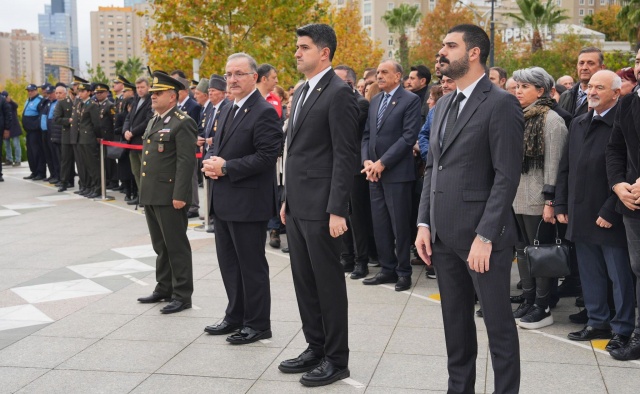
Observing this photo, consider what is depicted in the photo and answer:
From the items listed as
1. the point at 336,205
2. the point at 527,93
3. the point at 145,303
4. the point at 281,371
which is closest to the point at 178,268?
the point at 145,303

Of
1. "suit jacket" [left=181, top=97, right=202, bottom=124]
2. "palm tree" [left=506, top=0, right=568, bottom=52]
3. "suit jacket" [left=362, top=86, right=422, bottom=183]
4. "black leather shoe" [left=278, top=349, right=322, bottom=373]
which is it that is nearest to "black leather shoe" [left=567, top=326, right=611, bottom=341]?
"black leather shoe" [left=278, top=349, right=322, bottom=373]

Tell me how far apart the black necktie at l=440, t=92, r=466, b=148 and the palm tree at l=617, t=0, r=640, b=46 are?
38.0m

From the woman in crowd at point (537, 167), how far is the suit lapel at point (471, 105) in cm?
241

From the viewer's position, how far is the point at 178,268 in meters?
6.95

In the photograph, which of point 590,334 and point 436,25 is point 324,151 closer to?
point 590,334

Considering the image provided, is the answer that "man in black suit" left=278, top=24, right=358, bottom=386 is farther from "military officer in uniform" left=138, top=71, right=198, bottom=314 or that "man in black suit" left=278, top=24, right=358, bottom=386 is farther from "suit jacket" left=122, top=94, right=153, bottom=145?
"suit jacket" left=122, top=94, right=153, bottom=145

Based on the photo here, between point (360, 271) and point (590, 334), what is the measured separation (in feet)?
9.54

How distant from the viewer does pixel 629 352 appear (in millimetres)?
5453

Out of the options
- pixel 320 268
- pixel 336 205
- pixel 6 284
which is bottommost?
pixel 6 284

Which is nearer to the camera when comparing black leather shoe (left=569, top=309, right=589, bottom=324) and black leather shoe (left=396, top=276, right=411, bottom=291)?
black leather shoe (left=569, top=309, right=589, bottom=324)

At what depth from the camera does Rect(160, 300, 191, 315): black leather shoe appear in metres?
6.85

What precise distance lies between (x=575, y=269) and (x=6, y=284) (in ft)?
19.2

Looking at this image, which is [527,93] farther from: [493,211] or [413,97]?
[493,211]

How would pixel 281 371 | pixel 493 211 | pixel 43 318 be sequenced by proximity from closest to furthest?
pixel 493 211
pixel 281 371
pixel 43 318
